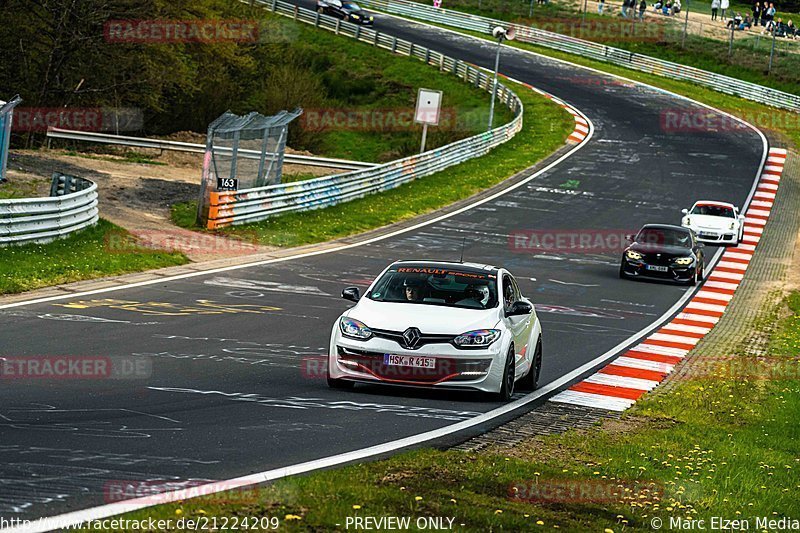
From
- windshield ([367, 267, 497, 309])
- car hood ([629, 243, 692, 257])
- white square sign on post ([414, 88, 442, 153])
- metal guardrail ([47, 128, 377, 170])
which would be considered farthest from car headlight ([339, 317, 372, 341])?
white square sign on post ([414, 88, 442, 153])

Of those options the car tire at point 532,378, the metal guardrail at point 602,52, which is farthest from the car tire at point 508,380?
the metal guardrail at point 602,52

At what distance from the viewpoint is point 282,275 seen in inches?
965

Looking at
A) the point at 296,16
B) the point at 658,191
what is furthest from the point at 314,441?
the point at 296,16

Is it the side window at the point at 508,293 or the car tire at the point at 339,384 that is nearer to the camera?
the car tire at the point at 339,384

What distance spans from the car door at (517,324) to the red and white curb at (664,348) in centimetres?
62

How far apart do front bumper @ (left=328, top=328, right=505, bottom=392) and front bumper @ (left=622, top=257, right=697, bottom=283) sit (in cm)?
1682

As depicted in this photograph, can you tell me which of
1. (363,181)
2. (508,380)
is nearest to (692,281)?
(363,181)

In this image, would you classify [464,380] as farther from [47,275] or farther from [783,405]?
[47,275]

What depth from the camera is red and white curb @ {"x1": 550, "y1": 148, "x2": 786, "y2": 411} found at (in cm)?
1445

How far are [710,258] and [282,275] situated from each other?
14.9 m

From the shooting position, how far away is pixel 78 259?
900 inches

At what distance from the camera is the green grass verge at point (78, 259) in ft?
67.6

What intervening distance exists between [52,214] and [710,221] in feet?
68.2

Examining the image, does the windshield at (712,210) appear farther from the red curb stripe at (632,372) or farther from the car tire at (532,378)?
the car tire at (532,378)
